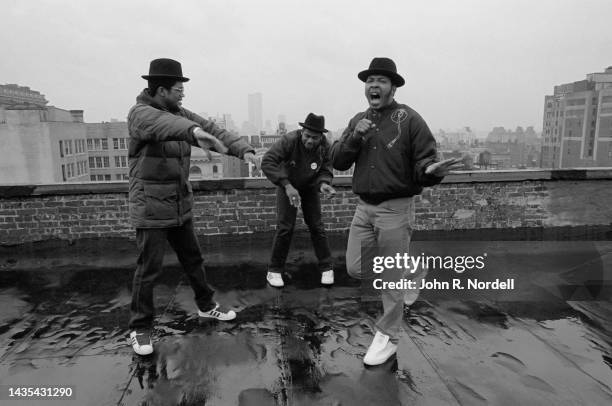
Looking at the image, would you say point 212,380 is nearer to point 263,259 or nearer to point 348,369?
point 348,369

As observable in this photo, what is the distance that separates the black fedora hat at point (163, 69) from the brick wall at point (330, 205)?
289cm

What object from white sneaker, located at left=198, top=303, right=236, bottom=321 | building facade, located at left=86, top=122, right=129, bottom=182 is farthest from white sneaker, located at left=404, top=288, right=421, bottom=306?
building facade, located at left=86, top=122, right=129, bottom=182

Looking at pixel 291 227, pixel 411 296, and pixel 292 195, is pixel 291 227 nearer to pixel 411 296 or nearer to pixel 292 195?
pixel 292 195

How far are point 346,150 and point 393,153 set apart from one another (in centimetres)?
36

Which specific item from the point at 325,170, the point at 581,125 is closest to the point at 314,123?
the point at 325,170

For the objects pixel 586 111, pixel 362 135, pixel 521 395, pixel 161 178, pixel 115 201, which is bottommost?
pixel 521 395

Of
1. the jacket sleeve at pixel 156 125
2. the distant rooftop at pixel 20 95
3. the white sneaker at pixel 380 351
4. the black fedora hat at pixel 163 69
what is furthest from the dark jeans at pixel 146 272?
the distant rooftop at pixel 20 95

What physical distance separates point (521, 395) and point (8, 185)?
6.21 meters

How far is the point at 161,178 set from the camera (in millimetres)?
2994

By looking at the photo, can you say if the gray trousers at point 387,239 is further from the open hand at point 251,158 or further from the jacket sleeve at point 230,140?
the jacket sleeve at point 230,140

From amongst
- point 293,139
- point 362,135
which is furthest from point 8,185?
point 362,135

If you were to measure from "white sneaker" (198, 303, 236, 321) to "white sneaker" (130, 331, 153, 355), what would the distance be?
625 mm

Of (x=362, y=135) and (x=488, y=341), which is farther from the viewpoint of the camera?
(x=488, y=341)

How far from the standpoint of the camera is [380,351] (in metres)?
2.97
